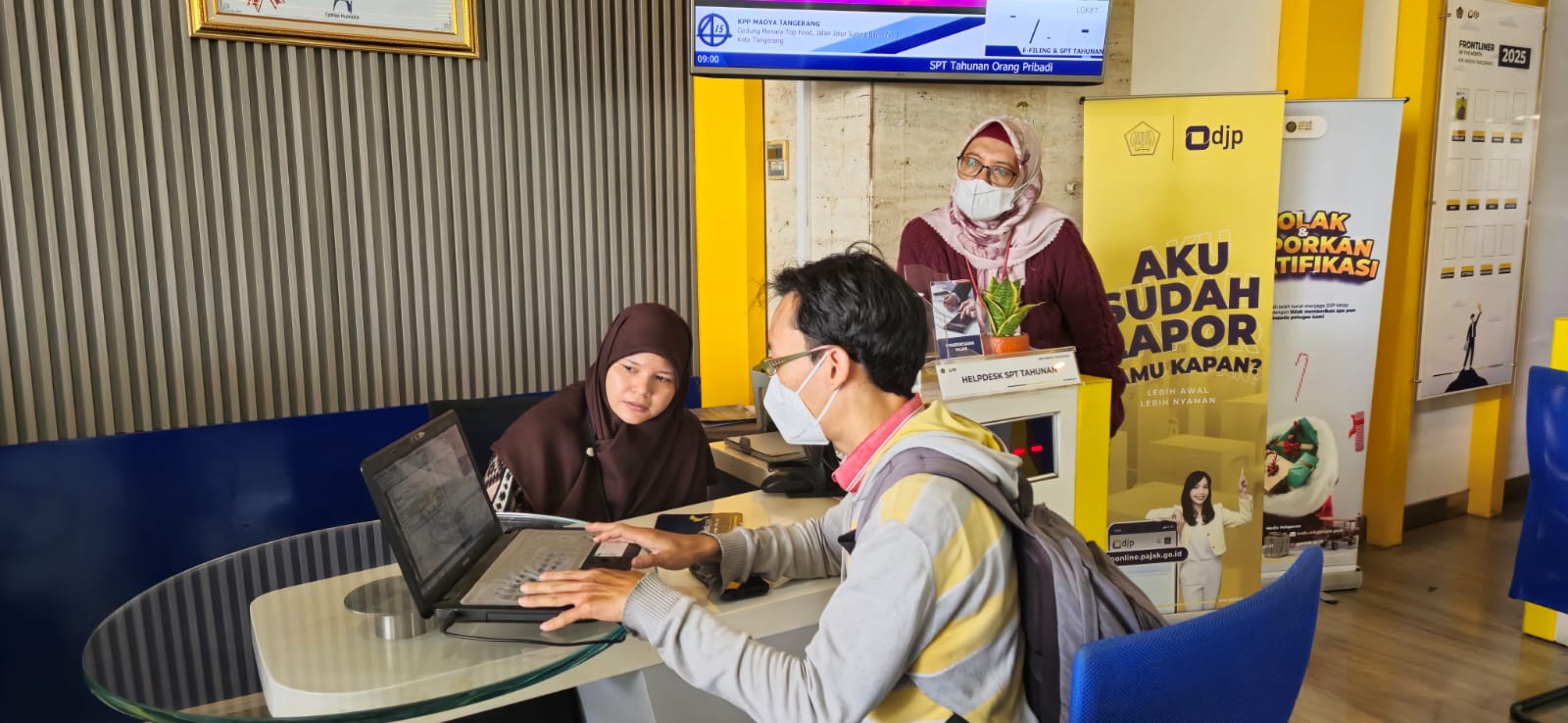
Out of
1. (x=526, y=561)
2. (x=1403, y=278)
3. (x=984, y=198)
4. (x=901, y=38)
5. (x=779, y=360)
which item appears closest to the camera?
(x=779, y=360)

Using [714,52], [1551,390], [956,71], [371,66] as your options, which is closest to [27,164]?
[371,66]

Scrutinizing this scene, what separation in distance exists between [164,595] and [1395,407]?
16.0 feet

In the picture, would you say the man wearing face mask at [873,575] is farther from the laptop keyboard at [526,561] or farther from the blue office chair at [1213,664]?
the blue office chair at [1213,664]

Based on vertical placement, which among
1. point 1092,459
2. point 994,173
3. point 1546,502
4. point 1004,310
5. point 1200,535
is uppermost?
point 994,173

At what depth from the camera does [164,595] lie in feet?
5.73

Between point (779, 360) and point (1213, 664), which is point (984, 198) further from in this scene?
point (1213, 664)

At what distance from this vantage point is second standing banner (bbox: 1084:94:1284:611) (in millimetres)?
3711

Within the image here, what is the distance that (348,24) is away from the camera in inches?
128

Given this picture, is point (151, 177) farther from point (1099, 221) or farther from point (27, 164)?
point (1099, 221)

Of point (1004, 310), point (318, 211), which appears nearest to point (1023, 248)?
point (1004, 310)

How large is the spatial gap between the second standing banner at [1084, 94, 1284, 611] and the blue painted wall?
278 centimetres

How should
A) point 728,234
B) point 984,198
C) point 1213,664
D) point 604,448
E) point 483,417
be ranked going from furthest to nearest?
1. point 728,234
2. point 984,198
3. point 483,417
4. point 604,448
5. point 1213,664

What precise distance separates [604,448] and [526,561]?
2.54ft

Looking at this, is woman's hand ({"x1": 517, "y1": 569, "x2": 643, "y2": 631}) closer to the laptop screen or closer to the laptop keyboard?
the laptop keyboard
